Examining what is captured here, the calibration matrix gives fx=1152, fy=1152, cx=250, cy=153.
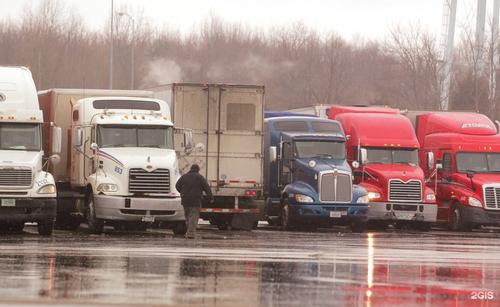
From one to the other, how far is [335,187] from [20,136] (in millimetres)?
9633

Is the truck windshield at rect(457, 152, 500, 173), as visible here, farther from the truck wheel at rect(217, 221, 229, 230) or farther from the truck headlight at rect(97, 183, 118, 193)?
the truck headlight at rect(97, 183, 118, 193)

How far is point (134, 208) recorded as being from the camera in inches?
1097

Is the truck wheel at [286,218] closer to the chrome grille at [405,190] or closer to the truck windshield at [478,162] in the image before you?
the chrome grille at [405,190]

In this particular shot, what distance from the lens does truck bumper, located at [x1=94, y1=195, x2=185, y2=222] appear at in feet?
91.4

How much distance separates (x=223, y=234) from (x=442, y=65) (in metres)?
38.7

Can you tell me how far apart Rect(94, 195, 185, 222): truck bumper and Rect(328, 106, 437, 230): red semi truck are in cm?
774

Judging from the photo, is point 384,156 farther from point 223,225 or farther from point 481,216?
point 223,225

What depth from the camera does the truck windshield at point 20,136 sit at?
89.1 ft

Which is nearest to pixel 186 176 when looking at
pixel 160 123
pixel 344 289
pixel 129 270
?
pixel 160 123

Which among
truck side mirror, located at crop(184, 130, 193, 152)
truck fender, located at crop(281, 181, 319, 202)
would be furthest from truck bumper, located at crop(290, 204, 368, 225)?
truck side mirror, located at crop(184, 130, 193, 152)

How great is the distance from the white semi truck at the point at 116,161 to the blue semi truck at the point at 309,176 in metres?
4.64

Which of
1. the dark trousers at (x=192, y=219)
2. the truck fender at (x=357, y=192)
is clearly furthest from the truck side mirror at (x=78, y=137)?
the truck fender at (x=357, y=192)

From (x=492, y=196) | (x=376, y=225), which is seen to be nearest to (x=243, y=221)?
(x=376, y=225)

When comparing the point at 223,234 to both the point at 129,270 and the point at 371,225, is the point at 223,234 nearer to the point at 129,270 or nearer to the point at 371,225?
the point at 371,225
